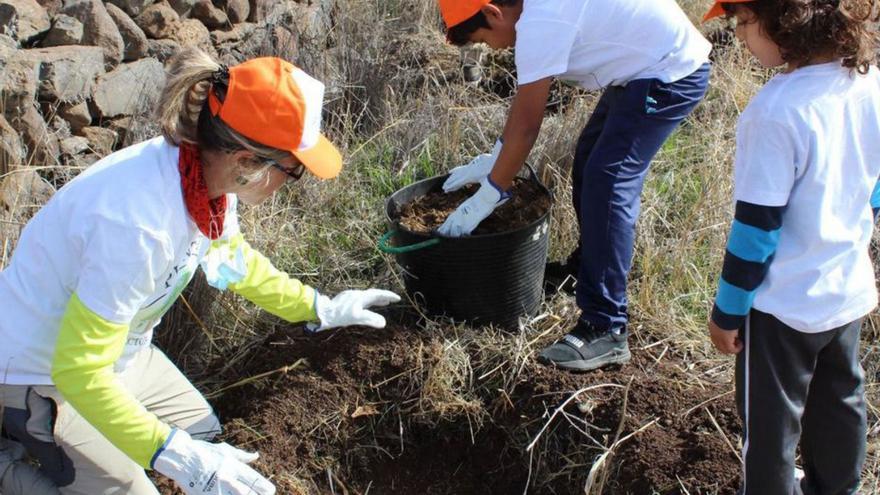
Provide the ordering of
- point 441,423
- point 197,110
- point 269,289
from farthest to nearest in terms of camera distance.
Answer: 1. point 441,423
2. point 269,289
3. point 197,110

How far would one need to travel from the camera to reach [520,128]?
9.48 ft

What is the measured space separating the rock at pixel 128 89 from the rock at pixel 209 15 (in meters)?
0.62

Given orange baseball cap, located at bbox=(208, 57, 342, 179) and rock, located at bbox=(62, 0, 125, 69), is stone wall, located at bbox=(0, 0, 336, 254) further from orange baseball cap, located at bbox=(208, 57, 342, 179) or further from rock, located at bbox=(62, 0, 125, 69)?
orange baseball cap, located at bbox=(208, 57, 342, 179)

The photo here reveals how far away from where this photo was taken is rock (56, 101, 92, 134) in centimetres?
370

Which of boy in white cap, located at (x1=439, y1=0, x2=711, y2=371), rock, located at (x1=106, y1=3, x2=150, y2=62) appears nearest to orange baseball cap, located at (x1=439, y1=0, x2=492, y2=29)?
boy in white cap, located at (x1=439, y1=0, x2=711, y2=371)

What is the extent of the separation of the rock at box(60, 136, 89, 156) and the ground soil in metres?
1.22

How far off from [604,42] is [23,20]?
7.74 feet

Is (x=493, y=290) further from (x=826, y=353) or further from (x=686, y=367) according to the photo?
(x=826, y=353)

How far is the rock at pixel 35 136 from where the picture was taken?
3.47 meters

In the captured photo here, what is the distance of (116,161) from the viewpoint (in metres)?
2.24

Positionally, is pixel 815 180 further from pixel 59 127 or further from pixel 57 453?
pixel 59 127

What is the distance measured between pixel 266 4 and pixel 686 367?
11.0ft

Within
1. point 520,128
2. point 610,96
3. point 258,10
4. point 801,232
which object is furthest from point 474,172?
point 258,10

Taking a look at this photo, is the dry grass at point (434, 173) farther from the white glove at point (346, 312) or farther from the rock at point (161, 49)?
the rock at point (161, 49)
